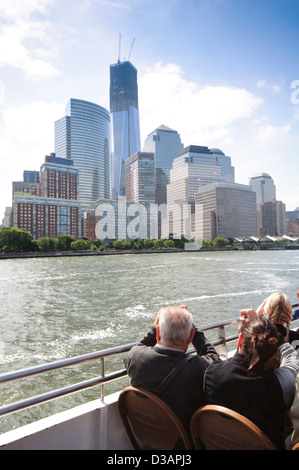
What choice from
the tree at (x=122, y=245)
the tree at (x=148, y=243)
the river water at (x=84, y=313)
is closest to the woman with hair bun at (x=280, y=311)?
the river water at (x=84, y=313)

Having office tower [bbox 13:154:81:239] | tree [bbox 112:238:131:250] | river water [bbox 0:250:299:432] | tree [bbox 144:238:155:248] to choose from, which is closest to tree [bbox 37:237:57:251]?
tree [bbox 112:238:131:250]

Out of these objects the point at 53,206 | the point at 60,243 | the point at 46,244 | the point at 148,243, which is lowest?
the point at 148,243

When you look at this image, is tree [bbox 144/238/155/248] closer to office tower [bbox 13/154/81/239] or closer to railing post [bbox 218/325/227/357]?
office tower [bbox 13/154/81/239]

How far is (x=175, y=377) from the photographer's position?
2.14m

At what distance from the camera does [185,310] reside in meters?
2.50

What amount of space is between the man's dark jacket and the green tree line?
106947mm

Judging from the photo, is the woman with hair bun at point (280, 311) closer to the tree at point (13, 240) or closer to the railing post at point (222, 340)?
the railing post at point (222, 340)

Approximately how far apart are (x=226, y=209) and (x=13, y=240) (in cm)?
11583

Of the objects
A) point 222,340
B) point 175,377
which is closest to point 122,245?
point 222,340

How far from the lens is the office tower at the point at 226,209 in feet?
570

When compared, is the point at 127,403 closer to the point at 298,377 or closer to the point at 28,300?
the point at 298,377

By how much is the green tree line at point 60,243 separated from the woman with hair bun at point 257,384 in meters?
107

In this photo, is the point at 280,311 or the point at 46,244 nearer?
the point at 280,311

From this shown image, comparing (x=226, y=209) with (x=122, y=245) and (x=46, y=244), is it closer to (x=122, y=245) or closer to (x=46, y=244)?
(x=122, y=245)
